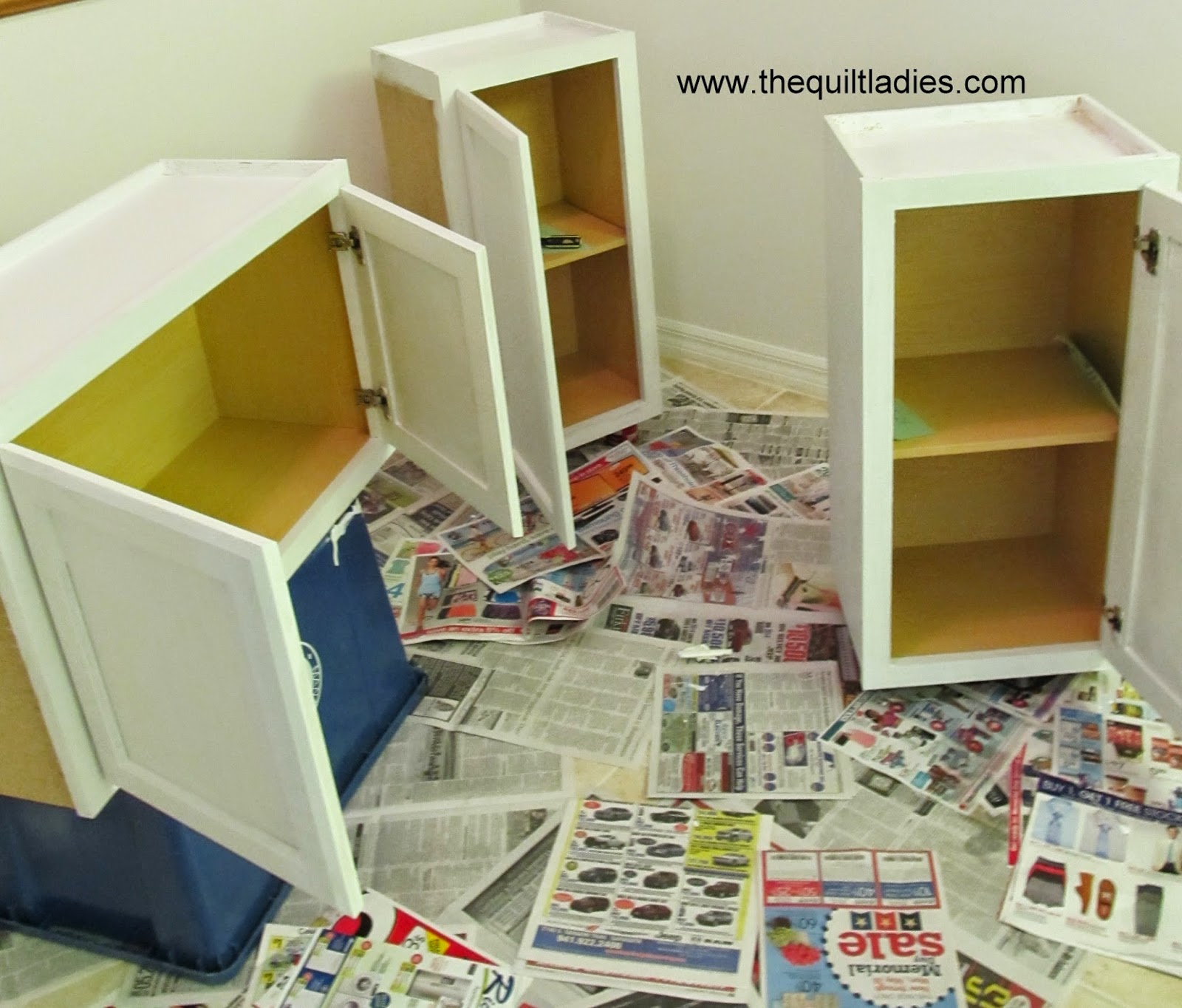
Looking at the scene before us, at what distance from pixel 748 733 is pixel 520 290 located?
0.66 metres

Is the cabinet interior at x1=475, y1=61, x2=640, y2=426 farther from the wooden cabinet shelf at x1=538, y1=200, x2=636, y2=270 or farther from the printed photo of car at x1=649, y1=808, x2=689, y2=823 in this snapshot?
the printed photo of car at x1=649, y1=808, x2=689, y2=823

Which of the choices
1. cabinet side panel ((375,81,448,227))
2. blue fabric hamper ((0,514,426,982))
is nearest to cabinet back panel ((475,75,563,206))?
cabinet side panel ((375,81,448,227))

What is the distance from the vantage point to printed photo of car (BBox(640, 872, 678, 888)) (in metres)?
A: 1.31

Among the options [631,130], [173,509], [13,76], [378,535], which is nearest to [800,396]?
[631,130]

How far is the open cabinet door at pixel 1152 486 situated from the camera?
1.20 m

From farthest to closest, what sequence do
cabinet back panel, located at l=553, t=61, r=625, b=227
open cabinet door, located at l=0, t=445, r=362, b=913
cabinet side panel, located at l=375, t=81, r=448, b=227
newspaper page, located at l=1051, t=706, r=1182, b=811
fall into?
cabinet back panel, located at l=553, t=61, r=625, b=227
cabinet side panel, located at l=375, t=81, r=448, b=227
newspaper page, located at l=1051, t=706, r=1182, b=811
open cabinet door, located at l=0, t=445, r=362, b=913

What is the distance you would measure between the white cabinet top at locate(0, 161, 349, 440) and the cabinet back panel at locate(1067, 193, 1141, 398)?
83cm

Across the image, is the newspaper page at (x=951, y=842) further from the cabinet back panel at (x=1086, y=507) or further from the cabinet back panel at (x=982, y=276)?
the cabinet back panel at (x=982, y=276)

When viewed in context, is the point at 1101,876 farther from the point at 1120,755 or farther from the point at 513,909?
the point at 513,909

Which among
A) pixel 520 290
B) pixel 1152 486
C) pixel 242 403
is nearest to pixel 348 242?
pixel 242 403

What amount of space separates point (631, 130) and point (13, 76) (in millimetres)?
869

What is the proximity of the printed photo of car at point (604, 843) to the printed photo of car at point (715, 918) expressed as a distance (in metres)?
0.13

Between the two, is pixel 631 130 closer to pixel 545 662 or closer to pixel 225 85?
pixel 225 85

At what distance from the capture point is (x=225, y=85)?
1910 millimetres
